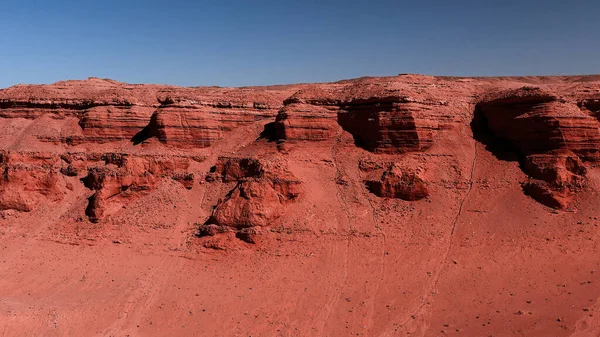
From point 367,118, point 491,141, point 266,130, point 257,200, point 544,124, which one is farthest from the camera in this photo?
point 266,130

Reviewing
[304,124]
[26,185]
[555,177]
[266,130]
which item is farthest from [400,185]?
[26,185]

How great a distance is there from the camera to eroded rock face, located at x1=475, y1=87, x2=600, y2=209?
72.1 feet

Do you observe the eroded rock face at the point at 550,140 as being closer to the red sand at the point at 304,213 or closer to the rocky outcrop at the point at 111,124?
the red sand at the point at 304,213

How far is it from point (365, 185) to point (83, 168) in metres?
16.0

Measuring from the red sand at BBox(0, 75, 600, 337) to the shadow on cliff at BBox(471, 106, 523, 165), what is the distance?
0.10 meters

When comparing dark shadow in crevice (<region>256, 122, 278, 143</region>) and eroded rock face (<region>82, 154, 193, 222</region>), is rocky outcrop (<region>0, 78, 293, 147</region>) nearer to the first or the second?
dark shadow in crevice (<region>256, 122, 278, 143</region>)

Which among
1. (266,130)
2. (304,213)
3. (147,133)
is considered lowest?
(304,213)

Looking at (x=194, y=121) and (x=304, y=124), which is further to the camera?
(x=194, y=121)

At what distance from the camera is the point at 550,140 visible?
76.2ft

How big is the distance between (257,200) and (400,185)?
697 centimetres

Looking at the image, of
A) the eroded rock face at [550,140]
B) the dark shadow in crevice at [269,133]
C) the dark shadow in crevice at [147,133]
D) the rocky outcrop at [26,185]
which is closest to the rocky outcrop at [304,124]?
the dark shadow in crevice at [269,133]

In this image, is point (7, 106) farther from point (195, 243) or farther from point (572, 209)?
point (572, 209)

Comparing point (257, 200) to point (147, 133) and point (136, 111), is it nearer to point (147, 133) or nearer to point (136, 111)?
point (147, 133)

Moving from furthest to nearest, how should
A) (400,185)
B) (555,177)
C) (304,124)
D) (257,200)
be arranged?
(304,124)
(400,185)
(555,177)
(257,200)
